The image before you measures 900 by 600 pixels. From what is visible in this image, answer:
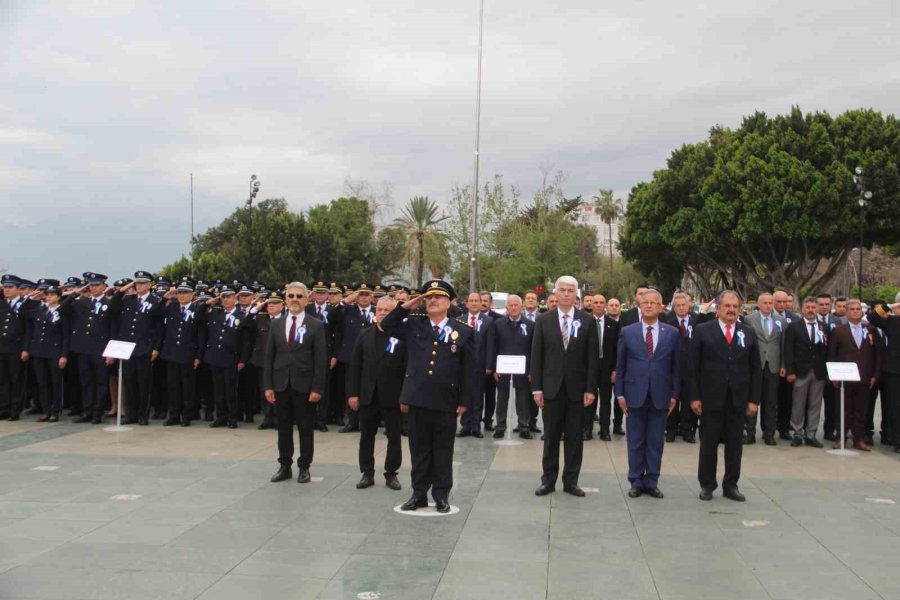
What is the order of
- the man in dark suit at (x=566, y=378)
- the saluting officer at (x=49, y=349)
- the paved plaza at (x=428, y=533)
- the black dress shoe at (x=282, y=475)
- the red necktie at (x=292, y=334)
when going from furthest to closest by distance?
the saluting officer at (x=49, y=349)
the red necktie at (x=292, y=334)
the black dress shoe at (x=282, y=475)
the man in dark suit at (x=566, y=378)
the paved plaza at (x=428, y=533)

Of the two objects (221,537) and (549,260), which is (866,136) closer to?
(549,260)

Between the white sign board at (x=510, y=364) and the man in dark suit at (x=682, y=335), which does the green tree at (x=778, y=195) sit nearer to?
the man in dark suit at (x=682, y=335)

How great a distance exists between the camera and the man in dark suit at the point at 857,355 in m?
11.0

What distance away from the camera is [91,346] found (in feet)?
40.0

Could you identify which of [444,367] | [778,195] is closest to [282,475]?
[444,367]

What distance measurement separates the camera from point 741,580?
209 inches

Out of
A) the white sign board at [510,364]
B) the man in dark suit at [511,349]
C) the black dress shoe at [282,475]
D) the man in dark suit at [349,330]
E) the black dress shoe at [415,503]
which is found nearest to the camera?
the black dress shoe at [415,503]

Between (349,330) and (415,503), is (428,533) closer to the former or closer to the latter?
(415,503)

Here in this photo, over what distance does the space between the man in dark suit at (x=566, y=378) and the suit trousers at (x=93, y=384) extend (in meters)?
7.43

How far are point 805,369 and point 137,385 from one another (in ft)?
32.1

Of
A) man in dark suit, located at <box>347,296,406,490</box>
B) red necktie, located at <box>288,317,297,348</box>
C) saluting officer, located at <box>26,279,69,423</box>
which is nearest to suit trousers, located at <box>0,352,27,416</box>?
saluting officer, located at <box>26,279,69,423</box>

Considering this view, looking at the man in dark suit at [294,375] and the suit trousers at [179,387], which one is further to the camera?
the suit trousers at [179,387]

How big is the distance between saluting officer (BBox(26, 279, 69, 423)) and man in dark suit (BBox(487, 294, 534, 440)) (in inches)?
256

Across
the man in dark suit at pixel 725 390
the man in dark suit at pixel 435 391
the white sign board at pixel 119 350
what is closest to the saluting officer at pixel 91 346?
the white sign board at pixel 119 350
